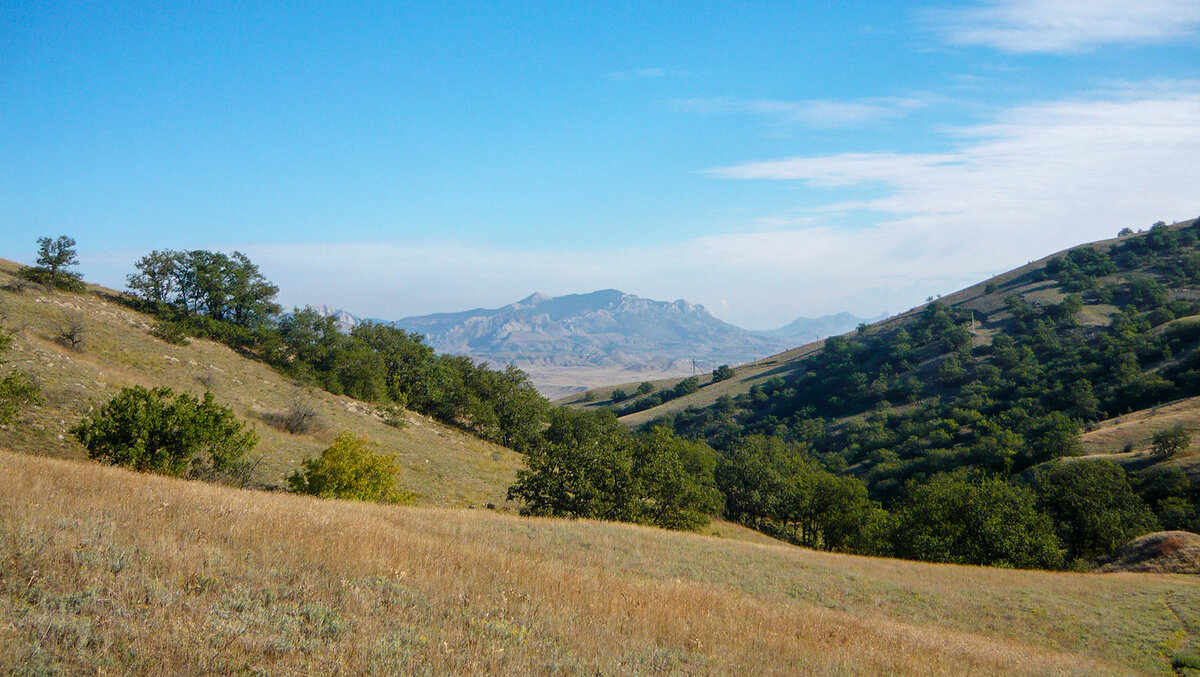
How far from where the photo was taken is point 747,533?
163 feet

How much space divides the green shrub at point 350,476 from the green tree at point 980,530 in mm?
34281

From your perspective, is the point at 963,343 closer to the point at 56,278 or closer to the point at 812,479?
the point at 812,479

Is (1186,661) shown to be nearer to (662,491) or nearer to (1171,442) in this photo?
(662,491)

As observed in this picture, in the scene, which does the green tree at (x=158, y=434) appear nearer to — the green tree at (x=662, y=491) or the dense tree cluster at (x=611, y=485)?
the dense tree cluster at (x=611, y=485)

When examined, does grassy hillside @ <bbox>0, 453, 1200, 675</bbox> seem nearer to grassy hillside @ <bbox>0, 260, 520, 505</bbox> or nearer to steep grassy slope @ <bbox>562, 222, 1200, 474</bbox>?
grassy hillside @ <bbox>0, 260, 520, 505</bbox>

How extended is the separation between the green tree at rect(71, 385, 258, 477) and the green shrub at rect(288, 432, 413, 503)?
2908 millimetres

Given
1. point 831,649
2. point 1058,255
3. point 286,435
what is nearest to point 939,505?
point 831,649

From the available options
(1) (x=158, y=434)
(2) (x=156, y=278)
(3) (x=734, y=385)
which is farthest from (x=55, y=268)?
(3) (x=734, y=385)

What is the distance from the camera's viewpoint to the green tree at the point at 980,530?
36.6m

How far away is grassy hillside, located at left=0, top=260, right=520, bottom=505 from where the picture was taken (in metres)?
24.6


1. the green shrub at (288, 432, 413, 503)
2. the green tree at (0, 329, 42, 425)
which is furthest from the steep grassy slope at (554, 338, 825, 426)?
the green tree at (0, 329, 42, 425)

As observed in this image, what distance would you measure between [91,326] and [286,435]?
16.8 m

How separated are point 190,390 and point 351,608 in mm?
32170

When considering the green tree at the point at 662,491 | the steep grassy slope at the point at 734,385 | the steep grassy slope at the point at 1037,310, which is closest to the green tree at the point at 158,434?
the green tree at the point at 662,491
